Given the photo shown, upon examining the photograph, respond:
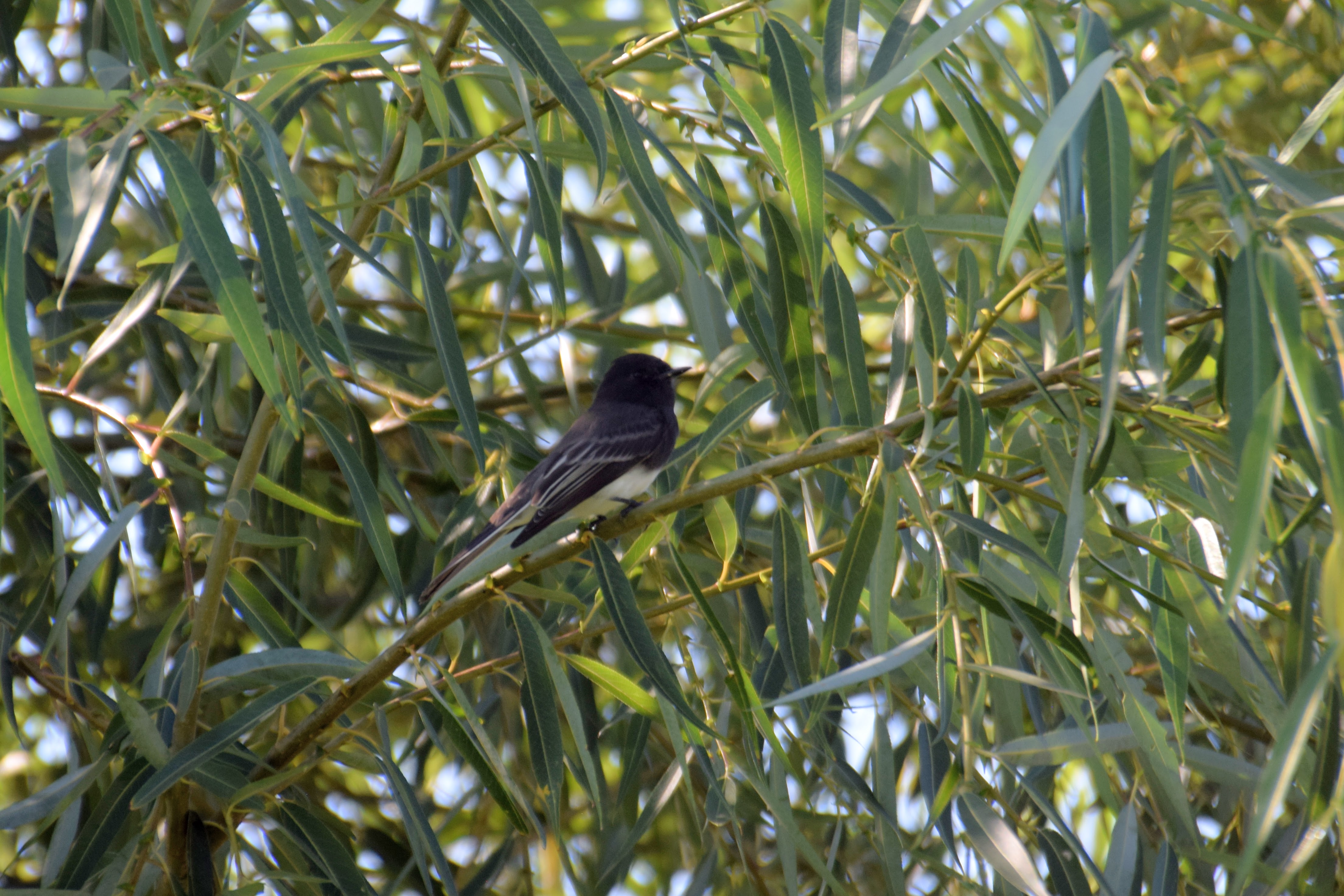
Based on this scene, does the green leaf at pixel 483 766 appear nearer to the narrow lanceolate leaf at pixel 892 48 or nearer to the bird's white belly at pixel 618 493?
the bird's white belly at pixel 618 493

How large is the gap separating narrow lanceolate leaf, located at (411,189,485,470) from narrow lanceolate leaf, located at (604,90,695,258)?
13.9 inches

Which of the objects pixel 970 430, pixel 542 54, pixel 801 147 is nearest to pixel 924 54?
pixel 801 147

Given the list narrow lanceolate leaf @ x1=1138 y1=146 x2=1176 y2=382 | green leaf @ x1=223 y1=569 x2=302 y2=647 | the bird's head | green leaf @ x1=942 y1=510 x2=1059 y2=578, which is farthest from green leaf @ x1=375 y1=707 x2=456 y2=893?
the bird's head

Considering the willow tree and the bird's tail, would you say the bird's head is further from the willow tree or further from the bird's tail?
the bird's tail

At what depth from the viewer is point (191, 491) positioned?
3.18m

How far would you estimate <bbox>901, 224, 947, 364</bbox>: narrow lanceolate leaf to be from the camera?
184 cm

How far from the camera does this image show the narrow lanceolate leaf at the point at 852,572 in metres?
1.72

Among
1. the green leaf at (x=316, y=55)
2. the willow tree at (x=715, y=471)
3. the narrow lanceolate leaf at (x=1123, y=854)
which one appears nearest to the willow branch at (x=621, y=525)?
the willow tree at (x=715, y=471)

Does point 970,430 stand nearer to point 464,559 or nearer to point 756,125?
point 756,125

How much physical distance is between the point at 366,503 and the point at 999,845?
3.72 ft

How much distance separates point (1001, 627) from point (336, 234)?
1.24 meters

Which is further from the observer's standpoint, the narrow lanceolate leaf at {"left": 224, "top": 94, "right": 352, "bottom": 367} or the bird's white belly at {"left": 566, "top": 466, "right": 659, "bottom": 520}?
the bird's white belly at {"left": 566, "top": 466, "right": 659, "bottom": 520}

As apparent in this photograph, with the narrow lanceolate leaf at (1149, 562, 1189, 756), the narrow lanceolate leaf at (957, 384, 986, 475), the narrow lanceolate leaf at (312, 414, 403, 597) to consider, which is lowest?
the narrow lanceolate leaf at (1149, 562, 1189, 756)

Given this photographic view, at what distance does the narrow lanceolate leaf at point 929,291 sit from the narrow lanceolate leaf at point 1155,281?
0.49 meters
